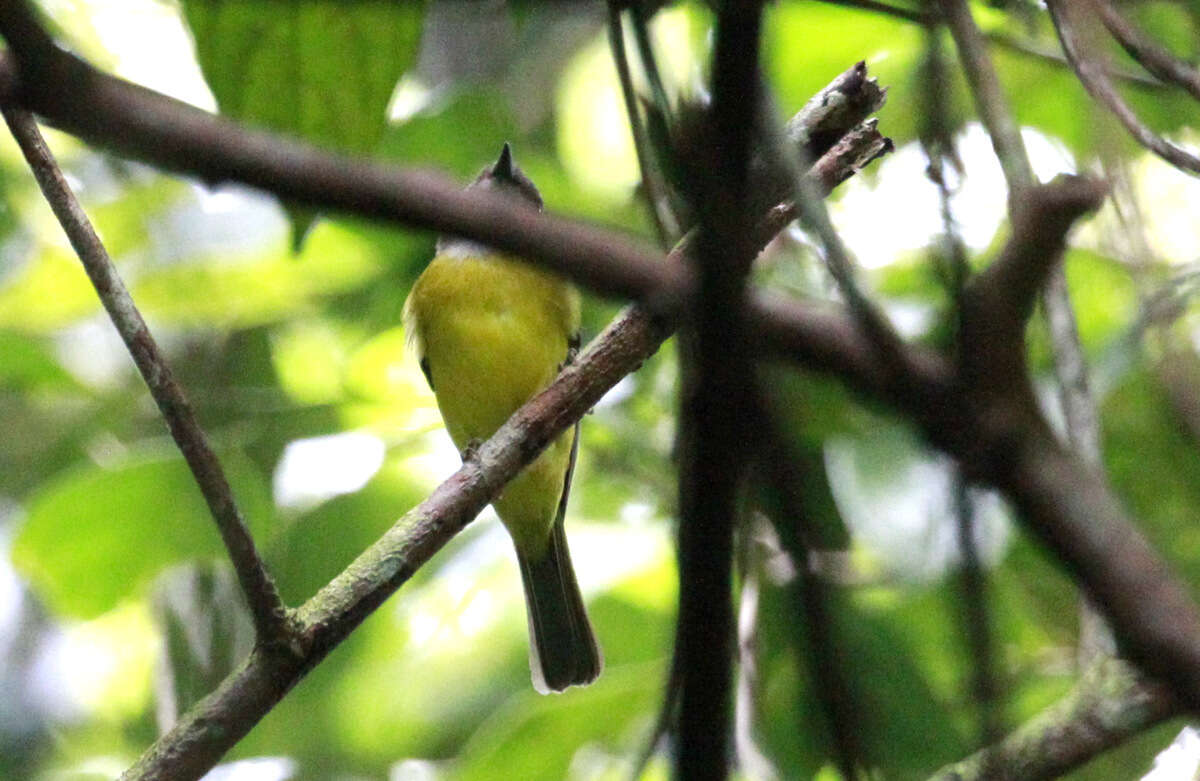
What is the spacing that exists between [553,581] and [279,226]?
4.72 ft

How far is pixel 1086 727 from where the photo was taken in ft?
7.49

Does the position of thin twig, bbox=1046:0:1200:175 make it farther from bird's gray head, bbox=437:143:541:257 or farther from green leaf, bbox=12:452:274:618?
bird's gray head, bbox=437:143:541:257

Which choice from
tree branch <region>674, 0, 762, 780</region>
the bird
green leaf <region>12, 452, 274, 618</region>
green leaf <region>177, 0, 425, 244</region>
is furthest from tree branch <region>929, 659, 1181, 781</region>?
green leaf <region>12, 452, 274, 618</region>

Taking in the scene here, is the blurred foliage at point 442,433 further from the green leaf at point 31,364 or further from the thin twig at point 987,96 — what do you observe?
the thin twig at point 987,96

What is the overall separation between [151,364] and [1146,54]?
1.29 metres

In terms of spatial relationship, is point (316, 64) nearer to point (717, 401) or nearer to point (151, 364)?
point (151, 364)

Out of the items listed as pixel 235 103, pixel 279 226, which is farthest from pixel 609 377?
pixel 279 226

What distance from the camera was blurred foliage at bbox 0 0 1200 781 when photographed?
2.55 metres

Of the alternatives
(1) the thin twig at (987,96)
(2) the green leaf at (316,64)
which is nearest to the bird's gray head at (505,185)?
(2) the green leaf at (316,64)

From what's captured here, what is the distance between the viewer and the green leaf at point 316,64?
209 cm

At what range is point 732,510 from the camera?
2.42 ft

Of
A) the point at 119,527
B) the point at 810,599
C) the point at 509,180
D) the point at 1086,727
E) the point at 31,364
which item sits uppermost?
the point at 509,180

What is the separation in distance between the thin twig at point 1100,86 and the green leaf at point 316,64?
3.36 feet

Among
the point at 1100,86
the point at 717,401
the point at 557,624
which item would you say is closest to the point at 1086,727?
the point at 1100,86
